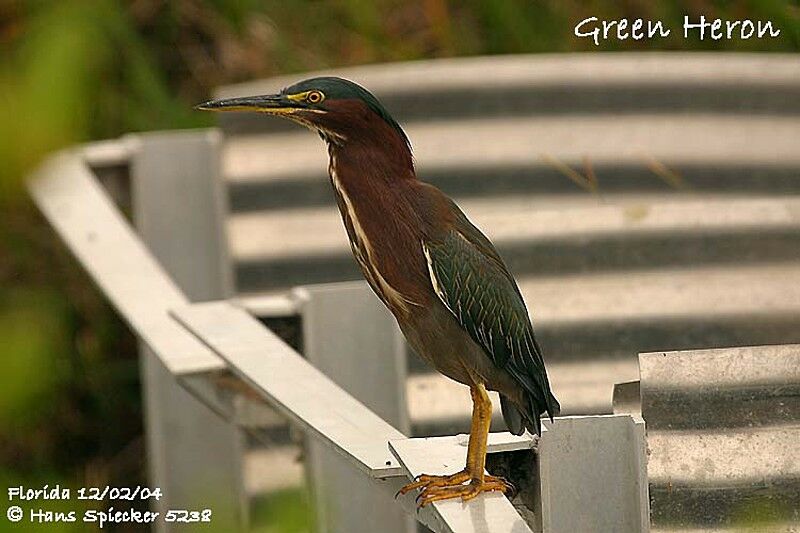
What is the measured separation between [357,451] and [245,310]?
639 mm

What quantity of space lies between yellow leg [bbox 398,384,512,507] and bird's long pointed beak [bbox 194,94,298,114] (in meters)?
0.23

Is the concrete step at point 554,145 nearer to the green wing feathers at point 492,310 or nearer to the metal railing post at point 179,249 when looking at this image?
the metal railing post at point 179,249

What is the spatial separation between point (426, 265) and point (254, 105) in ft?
0.51

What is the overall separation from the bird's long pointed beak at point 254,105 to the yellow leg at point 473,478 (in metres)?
0.23

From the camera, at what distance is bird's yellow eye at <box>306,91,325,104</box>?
0.87 meters

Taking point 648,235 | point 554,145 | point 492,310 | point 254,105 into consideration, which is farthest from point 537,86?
point 254,105

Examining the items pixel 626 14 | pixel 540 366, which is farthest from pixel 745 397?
pixel 626 14

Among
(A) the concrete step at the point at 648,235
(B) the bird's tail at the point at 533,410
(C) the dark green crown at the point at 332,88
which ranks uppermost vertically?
(A) the concrete step at the point at 648,235

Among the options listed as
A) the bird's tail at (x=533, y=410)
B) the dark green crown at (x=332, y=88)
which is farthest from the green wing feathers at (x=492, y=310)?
the dark green crown at (x=332, y=88)

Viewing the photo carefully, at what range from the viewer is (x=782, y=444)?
2.81 feet

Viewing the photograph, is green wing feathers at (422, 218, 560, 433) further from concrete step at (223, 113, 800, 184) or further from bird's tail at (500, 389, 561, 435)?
concrete step at (223, 113, 800, 184)

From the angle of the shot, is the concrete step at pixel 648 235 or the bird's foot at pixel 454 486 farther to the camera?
the concrete step at pixel 648 235

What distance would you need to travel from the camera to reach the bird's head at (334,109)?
2.85 feet

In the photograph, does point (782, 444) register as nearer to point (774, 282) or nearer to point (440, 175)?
point (774, 282)
